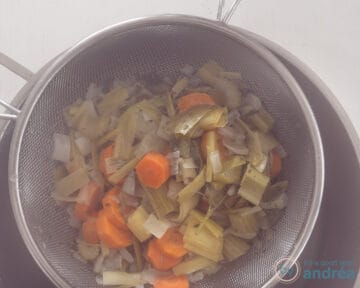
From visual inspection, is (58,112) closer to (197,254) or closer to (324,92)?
(197,254)

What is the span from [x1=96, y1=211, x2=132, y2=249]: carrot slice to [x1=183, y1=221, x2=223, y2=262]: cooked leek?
11 cm

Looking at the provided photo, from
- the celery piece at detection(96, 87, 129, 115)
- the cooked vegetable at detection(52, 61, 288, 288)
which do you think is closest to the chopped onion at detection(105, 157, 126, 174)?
the cooked vegetable at detection(52, 61, 288, 288)

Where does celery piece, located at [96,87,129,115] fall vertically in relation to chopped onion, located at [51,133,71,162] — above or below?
above

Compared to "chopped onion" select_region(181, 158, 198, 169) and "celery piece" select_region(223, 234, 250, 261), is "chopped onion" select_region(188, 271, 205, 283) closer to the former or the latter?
"celery piece" select_region(223, 234, 250, 261)

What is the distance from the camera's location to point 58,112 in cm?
110

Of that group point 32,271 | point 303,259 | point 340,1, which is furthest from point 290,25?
point 32,271

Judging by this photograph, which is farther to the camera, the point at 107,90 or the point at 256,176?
Answer: the point at 107,90

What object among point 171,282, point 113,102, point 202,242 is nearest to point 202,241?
point 202,242

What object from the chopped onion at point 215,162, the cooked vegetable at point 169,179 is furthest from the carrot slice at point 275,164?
the chopped onion at point 215,162

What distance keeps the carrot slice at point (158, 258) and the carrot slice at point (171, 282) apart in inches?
0.9

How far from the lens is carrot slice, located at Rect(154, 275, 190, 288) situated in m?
1.06

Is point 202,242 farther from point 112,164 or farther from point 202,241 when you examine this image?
point 112,164

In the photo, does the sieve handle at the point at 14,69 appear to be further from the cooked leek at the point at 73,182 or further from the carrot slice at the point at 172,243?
the carrot slice at the point at 172,243

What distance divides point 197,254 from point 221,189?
0.43 ft
